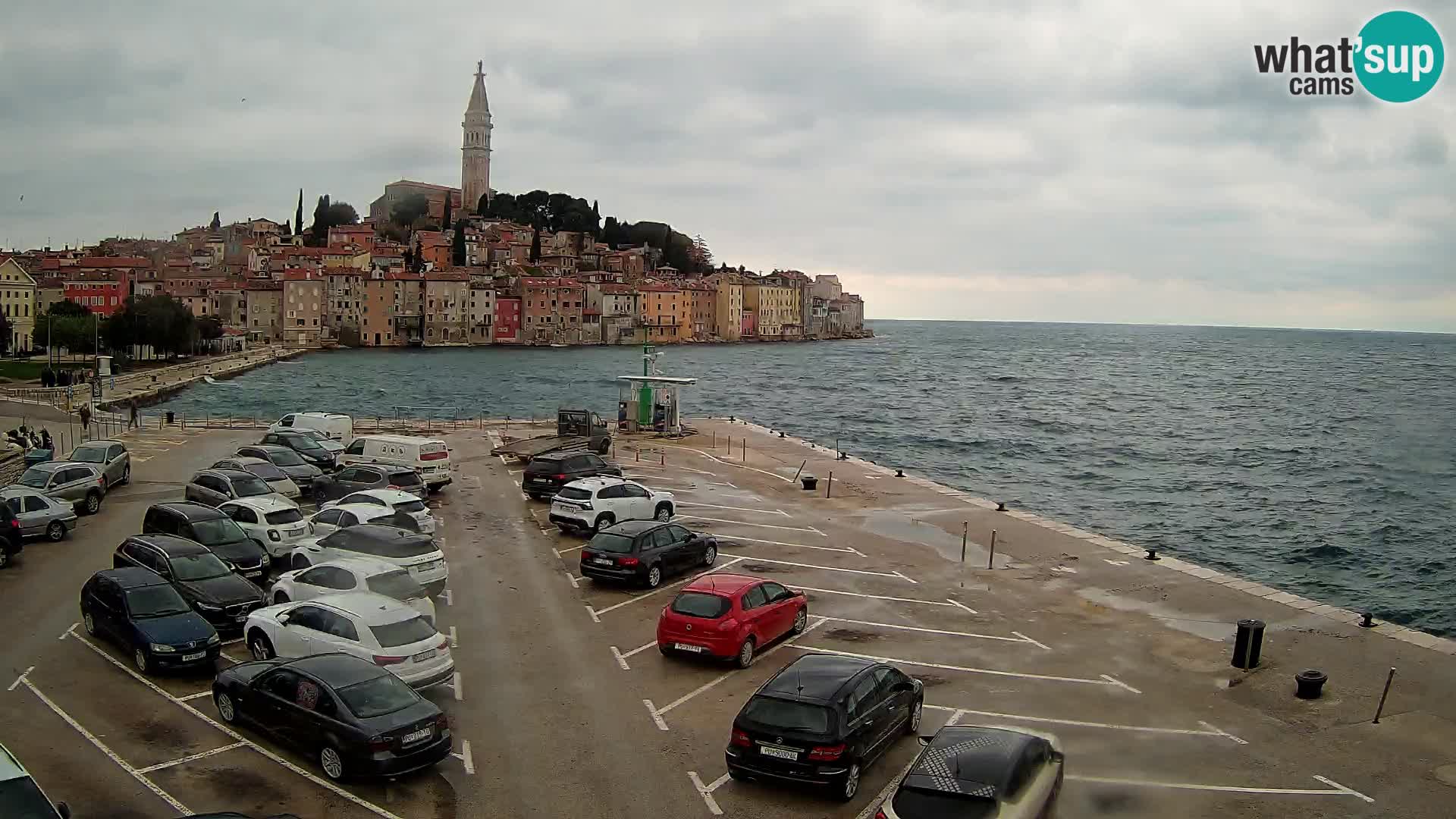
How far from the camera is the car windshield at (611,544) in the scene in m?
18.2

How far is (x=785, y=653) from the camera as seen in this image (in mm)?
14930

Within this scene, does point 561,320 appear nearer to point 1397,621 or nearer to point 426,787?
point 1397,621

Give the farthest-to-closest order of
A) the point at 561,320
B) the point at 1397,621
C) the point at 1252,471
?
the point at 561,320
the point at 1252,471
the point at 1397,621

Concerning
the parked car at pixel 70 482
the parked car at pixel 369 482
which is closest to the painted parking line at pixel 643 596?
the parked car at pixel 369 482

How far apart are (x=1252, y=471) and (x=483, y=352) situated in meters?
123

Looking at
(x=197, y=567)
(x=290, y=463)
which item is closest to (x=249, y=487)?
(x=290, y=463)

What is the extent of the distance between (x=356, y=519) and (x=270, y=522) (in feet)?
5.17

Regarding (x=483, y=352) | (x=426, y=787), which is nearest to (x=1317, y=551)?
(x=426, y=787)

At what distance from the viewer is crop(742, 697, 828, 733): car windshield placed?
33.6 feet

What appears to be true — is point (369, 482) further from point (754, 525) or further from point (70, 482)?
point (754, 525)

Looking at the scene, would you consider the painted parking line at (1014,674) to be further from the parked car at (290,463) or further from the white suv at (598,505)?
the parked car at (290,463)

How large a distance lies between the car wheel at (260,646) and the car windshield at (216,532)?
16.5 feet

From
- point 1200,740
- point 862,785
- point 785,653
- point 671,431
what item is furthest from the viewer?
point 671,431

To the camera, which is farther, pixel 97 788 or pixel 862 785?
pixel 862 785
